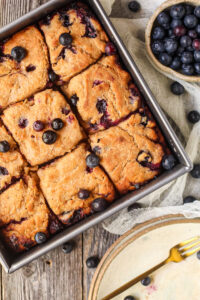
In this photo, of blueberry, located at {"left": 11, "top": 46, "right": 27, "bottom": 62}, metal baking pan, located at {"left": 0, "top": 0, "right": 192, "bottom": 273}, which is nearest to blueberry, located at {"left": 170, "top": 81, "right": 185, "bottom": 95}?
metal baking pan, located at {"left": 0, "top": 0, "right": 192, "bottom": 273}

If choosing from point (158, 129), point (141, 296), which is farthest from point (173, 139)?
point (141, 296)

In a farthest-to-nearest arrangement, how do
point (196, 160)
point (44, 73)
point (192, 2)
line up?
point (196, 160)
point (192, 2)
point (44, 73)

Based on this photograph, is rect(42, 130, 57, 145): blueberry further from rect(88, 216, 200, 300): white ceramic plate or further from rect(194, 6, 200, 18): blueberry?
rect(194, 6, 200, 18): blueberry

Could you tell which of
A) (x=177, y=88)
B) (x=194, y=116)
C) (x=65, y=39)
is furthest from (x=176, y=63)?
(x=65, y=39)

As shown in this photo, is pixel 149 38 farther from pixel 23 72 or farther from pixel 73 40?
pixel 23 72

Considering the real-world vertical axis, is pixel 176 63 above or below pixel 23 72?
below

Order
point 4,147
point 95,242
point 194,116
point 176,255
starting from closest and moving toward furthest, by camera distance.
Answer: point 4,147 < point 176,255 < point 194,116 < point 95,242

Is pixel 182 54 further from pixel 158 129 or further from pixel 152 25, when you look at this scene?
pixel 158 129
